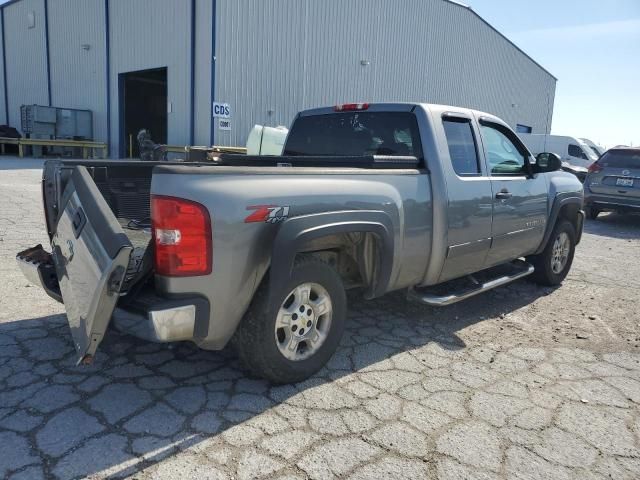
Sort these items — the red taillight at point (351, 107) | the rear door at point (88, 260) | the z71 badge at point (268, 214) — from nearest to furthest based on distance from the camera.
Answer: the rear door at point (88, 260)
the z71 badge at point (268, 214)
the red taillight at point (351, 107)

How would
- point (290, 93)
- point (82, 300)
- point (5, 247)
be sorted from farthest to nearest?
1. point (290, 93)
2. point (5, 247)
3. point (82, 300)

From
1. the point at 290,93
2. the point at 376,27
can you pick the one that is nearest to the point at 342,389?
the point at 290,93

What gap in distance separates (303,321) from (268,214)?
814 millimetres

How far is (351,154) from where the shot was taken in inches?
178

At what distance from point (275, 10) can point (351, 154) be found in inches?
557

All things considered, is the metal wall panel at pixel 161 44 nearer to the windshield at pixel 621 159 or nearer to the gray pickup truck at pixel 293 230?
the windshield at pixel 621 159

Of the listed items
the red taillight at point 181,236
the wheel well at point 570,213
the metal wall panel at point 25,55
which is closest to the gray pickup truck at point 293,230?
the red taillight at point 181,236

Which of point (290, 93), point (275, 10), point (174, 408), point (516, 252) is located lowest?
point (174, 408)

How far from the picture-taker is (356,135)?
4.52 meters

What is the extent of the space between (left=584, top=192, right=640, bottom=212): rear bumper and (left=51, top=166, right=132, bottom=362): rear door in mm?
11718

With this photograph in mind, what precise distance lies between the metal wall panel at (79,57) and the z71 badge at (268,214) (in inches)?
812

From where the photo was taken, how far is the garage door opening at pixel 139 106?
20719 mm

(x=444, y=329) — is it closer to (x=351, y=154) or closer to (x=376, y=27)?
(x=351, y=154)

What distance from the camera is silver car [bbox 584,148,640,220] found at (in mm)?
11344
